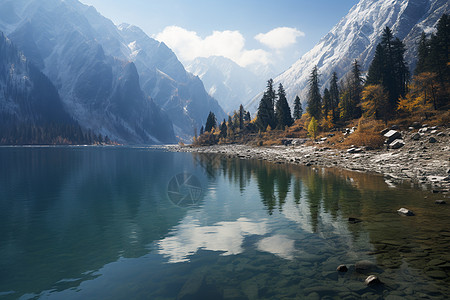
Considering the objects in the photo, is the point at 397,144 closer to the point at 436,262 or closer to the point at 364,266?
the point at 436,262

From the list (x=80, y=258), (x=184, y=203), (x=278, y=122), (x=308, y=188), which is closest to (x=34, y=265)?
(x=80, y=258)

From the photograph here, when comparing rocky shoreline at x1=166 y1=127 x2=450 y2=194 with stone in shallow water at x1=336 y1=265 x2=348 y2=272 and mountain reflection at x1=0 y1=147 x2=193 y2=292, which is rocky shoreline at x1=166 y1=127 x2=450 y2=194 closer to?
stone in shallow water at x1=336 y1=265 x2=348 y2=272

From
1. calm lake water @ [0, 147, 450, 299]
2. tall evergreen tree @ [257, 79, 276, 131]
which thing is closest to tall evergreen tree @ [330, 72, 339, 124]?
tall evergreen tree @ [257, 79, 276, 131]

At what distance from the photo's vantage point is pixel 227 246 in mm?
12047

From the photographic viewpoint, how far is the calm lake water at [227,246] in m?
8.20

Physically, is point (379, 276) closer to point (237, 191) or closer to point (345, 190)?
point (345, 190)

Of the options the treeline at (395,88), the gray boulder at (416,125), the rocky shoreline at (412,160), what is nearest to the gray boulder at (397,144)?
the rocky shoreline at (412,160)

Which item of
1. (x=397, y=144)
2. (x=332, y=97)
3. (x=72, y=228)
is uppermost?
(x=332, y=97)

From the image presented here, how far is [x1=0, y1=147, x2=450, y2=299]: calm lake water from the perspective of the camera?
26.9ft

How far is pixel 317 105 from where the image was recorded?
9562 centimetres

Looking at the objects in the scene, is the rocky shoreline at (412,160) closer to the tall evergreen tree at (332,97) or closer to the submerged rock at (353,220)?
the submerged rock at (353,220)

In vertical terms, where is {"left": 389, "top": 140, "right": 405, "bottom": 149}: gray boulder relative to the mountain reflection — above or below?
above

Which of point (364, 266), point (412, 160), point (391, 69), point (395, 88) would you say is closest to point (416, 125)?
point (412, 160)

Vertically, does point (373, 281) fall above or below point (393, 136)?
below
